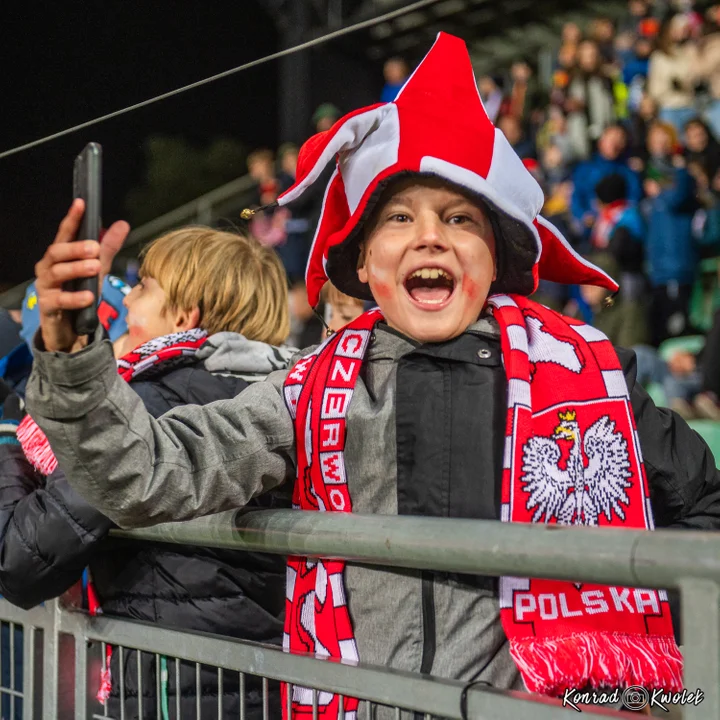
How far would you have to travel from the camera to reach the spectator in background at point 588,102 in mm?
7852

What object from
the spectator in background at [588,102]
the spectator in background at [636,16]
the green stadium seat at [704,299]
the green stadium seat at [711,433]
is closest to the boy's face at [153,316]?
the green stadium seat at [711,433]

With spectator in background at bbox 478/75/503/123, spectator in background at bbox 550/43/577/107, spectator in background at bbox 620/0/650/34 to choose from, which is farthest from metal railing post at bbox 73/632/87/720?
spectator in background at bbox 478/75/503/123

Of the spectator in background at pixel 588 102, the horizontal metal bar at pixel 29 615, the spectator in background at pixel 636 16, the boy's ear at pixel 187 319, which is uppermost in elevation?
the spectator in background at pixel 636 16

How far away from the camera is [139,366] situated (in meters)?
2.04

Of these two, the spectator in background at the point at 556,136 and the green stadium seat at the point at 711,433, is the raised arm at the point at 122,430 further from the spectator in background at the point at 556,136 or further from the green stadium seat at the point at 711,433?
the spectator in background at the point at 556,136

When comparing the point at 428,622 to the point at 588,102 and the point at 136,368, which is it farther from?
the point at 588,102

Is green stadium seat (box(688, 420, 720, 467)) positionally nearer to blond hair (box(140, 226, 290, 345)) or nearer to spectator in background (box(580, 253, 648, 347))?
spectator in background (box(580, 253, 648, 347))

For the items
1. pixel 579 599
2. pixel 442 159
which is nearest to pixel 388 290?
pixel 442 159

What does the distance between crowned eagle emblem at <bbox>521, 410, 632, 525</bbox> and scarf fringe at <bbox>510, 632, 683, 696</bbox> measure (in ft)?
0.58

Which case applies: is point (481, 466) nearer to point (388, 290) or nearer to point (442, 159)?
point (388, 290)

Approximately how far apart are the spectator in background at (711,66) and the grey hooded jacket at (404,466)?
203 inches

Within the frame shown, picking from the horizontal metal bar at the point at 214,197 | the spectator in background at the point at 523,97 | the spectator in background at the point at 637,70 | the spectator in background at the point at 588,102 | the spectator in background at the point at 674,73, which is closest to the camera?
the spectator in background at the point at 674,73

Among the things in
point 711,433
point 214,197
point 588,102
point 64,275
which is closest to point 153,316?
point 64,275

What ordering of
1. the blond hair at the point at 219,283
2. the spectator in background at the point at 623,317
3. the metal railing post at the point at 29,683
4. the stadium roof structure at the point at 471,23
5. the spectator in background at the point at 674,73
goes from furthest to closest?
1. the stadium roof structure at the point at 471,23
2. the spectator in background at the point at 674,73
3. the spectator in background at the point at 623,317
4. the blond hair at the point at 219,283
5. the metal railing post at the point at 29,683
